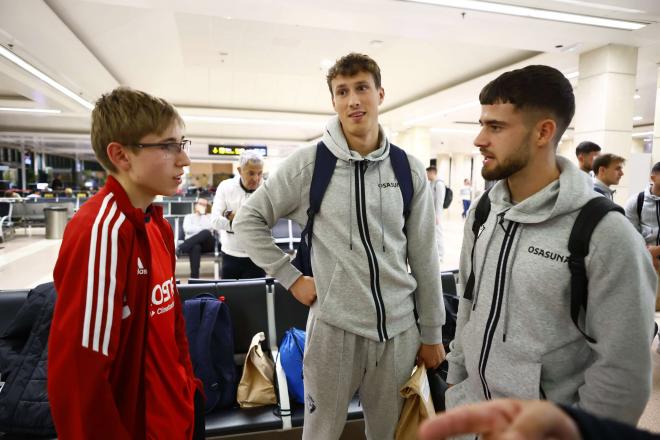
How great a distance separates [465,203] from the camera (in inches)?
776

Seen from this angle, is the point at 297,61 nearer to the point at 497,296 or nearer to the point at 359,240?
the point at 359,240

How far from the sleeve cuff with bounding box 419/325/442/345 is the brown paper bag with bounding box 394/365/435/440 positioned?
0.11 meters

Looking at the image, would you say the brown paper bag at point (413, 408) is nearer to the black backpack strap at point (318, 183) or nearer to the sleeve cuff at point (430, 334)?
the sleeve cuff at point (430, 334)

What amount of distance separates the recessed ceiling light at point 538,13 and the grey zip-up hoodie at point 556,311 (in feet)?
13.7

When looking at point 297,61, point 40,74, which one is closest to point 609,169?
point 297,61

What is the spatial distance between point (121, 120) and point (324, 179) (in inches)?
29.1

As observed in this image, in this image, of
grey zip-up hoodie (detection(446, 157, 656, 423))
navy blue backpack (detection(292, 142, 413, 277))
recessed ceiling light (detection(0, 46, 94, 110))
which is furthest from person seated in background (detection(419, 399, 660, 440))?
recessed ceiling light (detection(0, 46, 94, 110))

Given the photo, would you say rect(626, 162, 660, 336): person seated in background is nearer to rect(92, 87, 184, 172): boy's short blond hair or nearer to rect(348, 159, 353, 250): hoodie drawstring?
rect(348, 159, 353, 250): hoodie drawstring

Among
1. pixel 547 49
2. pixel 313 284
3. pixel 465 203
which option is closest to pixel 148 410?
pixel 313 284

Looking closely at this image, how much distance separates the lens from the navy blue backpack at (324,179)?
1.58 meters

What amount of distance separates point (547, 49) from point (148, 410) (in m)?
7.32

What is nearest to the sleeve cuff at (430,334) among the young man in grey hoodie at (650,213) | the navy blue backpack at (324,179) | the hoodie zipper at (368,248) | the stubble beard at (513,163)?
the hoodie zipper at (368,248)

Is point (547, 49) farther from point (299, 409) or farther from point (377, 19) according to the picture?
point (299, 409)

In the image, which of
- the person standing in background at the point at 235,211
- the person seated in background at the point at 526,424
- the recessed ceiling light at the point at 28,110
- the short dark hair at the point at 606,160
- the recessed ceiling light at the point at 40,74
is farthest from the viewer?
the recessed ceiling light at the point at 28,110
